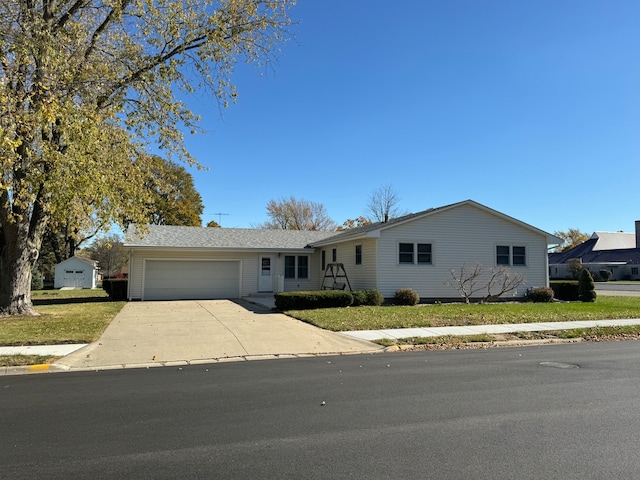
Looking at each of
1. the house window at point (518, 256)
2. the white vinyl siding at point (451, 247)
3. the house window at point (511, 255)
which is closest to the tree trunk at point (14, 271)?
the white vinyl siding at point (451, 247)

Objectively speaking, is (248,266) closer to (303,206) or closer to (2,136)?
A: (2,136)

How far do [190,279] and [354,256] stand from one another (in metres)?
8.76

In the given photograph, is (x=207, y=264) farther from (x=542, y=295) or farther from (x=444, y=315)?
(x=542, y=295)

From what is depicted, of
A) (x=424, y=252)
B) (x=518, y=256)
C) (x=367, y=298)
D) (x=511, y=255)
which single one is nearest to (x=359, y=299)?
(x=367, y=298)

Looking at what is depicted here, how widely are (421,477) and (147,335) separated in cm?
917

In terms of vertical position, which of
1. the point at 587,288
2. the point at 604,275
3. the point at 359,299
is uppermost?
the point at 604,275

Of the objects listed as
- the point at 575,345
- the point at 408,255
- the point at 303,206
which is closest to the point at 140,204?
the point at 408,255

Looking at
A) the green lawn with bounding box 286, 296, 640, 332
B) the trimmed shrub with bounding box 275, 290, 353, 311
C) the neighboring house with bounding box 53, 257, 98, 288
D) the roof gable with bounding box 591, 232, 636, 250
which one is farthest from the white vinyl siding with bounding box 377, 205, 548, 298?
the roof gable with bounding box 591, 232, 636, 250

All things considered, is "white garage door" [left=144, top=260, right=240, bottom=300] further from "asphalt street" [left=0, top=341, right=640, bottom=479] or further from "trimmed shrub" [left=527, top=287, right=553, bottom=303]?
"asphalt street" [left=0, top=341, right=640, bottom=479]

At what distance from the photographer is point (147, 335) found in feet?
37.2

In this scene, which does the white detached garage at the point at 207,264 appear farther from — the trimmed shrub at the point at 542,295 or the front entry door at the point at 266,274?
the trimmed shrub at the point at 542,295

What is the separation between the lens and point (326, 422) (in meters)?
5.06

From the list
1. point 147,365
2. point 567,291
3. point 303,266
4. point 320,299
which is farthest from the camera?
point 303,266

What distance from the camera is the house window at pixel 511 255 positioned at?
2202cm
